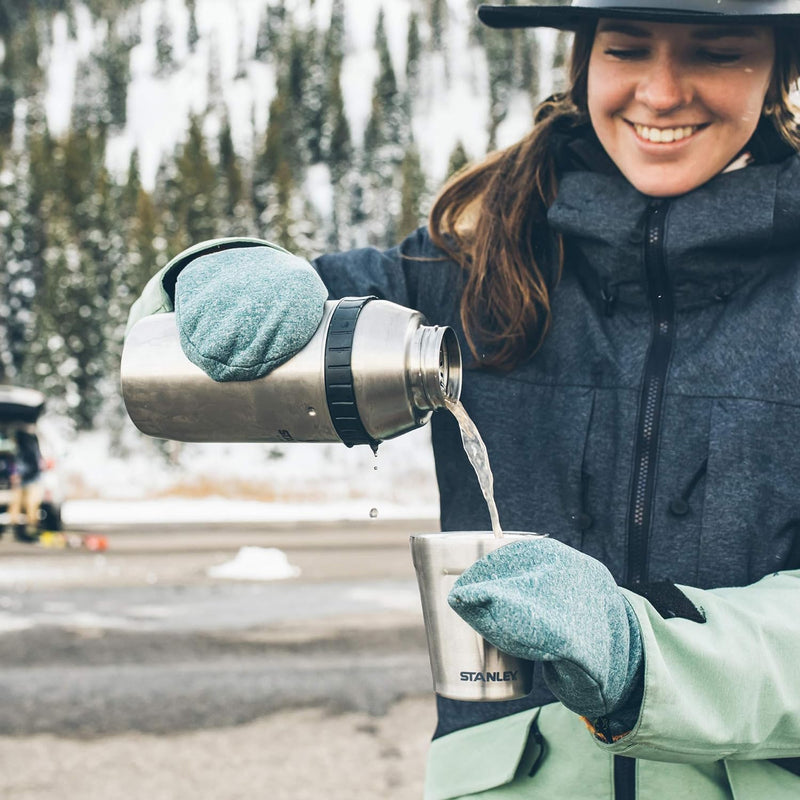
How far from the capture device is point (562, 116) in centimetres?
213

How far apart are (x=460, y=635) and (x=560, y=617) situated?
0.30m

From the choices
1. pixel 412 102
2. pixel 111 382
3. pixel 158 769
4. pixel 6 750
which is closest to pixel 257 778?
pixel 158 769

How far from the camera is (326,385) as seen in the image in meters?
1.73

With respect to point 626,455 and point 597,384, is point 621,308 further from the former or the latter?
point 626,455

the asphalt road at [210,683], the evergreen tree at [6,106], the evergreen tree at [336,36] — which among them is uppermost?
the evergreen tree at [336,36]

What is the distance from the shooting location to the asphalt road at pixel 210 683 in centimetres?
465

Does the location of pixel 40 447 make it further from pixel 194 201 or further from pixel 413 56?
pixel 413 56

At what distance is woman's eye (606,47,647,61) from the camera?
1906mm

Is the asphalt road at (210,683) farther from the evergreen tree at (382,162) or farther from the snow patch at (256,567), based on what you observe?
the evergreen tree at (382,162)

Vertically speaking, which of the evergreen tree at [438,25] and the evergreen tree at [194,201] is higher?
the evergreen tree at [438,25]

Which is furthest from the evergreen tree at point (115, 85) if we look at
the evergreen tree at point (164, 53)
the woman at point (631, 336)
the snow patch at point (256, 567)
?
the woman at point (631, 336)

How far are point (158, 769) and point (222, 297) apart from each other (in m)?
3.57

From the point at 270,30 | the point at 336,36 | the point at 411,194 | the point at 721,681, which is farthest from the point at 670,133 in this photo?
the point at 270,30

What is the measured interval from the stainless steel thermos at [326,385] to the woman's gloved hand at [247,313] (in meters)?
0.05
